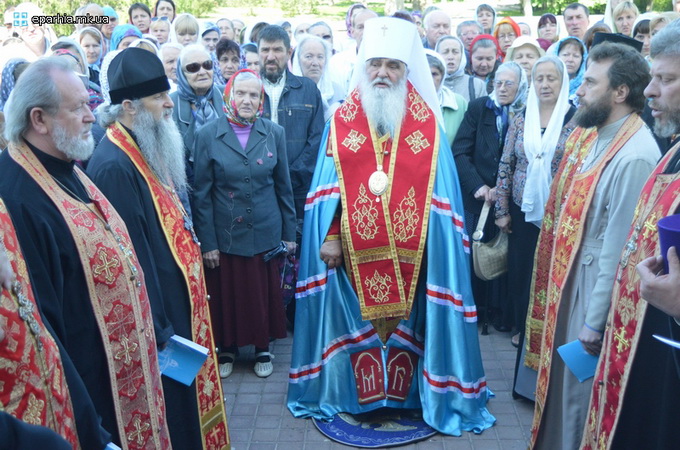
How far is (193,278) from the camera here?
3.68 meters

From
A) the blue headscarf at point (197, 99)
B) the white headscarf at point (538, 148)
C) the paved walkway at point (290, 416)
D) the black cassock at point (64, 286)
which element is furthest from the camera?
the blue headscarf at point (197, 99)

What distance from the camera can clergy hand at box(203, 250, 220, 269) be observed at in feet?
16.5

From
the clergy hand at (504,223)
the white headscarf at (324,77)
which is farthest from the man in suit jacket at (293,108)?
the clergy hand at (504,223)

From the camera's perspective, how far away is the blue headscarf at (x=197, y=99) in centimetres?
542

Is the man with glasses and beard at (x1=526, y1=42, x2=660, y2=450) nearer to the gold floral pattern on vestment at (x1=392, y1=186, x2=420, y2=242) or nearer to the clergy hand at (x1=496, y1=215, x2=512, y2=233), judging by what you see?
the gold floral pattern on vestment at (x1=392, y1=186, x2=420, y2=242)

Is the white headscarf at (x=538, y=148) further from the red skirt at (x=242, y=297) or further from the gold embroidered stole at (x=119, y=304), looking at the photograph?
the gold embroidered stole at (x=119, y=304)

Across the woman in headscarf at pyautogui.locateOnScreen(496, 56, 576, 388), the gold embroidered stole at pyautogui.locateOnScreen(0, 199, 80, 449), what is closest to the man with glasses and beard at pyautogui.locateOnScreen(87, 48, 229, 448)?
the gold embroidered stole at pyautogui.locateOnScreen(0, 199, 80, 449)

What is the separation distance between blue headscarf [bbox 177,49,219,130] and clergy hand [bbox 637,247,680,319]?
3869mm

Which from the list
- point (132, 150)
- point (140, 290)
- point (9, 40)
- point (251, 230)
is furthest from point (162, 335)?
point (9, 40)

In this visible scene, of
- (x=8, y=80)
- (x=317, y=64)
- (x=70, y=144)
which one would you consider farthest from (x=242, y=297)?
→ (x=317, y=64)

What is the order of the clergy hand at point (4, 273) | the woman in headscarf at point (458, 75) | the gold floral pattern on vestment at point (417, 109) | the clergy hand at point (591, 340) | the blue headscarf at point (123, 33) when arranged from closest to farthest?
the clergy hand at point (4, 273)
the clergy hand at point (591, 340)
the gold floral pattern on vestment at point (417, 109)
the woman in headscarf at point (458, 75)
the blue headscarf at point (123, 33)

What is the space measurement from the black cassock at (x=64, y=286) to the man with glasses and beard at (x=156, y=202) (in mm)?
465

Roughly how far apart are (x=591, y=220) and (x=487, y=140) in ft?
7.38

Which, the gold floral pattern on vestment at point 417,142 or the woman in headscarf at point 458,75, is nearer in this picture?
the gold floral pattern on vestment at point 417,142
